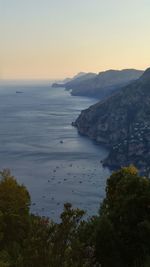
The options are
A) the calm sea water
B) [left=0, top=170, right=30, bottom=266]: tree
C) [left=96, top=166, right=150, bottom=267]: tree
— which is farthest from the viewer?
the calm sea water

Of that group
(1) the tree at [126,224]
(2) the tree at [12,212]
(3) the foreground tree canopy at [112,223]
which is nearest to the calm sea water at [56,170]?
(1) the tree at [126,224]

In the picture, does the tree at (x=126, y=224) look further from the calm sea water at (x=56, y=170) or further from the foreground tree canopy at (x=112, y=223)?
the calm sea water at (x=56, y=170)

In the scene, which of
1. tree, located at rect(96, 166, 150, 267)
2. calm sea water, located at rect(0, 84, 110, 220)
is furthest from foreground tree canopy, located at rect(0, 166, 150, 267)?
calm sea water, located at rect(0, 84, 110, 220)

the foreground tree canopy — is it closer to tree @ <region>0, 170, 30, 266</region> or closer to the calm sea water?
tree @ <region>0, 170, 30, 266</region>

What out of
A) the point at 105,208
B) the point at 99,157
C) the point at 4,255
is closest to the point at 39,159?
the point at 99,157

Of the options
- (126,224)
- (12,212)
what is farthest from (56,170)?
(12,212)

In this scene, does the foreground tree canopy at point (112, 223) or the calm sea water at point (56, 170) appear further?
the calm sea water at point (56, 170)

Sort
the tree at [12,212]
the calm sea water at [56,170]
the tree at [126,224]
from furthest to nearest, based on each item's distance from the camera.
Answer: the calm sea water at [56,170], the tree at [126,224], the tree at [12,212]

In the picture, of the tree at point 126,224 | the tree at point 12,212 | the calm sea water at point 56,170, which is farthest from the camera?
the calm sea water at point 56,170

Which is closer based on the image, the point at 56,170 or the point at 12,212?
the point at 12,212

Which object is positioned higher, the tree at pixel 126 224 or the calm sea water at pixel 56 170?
the tree at pixel 126 224

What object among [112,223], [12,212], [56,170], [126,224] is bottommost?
[56,170]

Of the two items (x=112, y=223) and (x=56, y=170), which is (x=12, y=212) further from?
(x=56, y=170)
